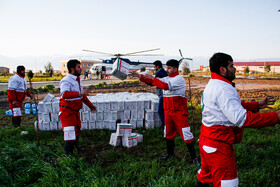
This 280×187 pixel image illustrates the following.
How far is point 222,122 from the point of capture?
212 cm

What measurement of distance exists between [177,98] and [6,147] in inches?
158

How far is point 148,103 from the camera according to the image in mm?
6664

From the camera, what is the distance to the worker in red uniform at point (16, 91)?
20.8ft

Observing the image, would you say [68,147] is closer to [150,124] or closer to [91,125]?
[91,125]

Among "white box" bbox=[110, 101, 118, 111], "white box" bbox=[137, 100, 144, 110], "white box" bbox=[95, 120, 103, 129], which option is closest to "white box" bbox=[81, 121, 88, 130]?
"white box" bbox=[95, 120, 103, 129]

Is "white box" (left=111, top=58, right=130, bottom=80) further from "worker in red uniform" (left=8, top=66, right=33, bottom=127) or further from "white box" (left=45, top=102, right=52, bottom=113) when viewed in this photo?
"worker in red uniform" (left=8, top=66, right=33, bottom=127)

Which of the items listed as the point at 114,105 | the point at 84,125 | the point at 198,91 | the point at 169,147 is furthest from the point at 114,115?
the point at 198,91

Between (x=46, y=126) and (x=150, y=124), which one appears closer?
(x=46, y=126)

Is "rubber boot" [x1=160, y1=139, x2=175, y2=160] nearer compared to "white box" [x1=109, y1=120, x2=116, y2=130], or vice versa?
"rubber boot" [x1=160, y1=139, x2=175, y2=160]

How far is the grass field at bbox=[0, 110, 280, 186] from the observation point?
315cm

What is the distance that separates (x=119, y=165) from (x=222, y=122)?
92.9 inches

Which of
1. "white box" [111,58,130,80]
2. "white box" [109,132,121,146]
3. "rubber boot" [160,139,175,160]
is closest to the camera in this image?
"white box" [111,58,130,80]

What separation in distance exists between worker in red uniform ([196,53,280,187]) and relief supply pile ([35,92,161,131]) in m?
4.30

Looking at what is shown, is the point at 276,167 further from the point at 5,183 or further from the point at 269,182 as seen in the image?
the point at 5,183
